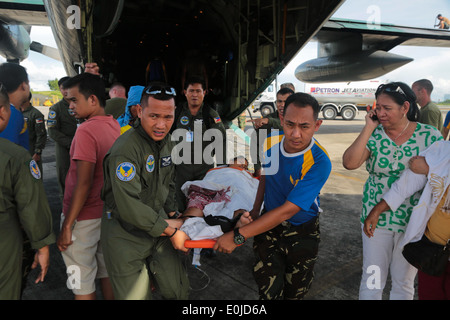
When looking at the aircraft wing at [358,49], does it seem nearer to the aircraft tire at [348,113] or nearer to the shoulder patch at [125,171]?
the shoulder patch at [125,171]

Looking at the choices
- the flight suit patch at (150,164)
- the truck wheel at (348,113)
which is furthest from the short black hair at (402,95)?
the truck wheel at (348,113)

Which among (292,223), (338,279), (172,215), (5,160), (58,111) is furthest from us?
(58,111)

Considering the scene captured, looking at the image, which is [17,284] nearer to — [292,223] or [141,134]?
[141,134]

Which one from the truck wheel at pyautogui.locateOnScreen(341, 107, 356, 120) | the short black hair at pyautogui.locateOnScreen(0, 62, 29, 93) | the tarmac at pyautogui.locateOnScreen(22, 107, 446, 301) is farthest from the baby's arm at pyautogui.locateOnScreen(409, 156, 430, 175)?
the truck wheel at pyautogui.locateOnScreen(341, 107, 356, 120)

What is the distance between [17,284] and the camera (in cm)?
173

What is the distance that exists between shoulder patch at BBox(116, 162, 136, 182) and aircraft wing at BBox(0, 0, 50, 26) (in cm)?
969

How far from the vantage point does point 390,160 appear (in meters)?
2.26

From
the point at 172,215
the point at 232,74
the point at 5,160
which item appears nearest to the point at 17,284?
the point at 5,160

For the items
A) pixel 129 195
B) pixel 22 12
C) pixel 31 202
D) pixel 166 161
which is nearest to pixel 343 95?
pixel 22 12

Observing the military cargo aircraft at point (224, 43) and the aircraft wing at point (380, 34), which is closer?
the military cargo aircraft at point (224, 43)

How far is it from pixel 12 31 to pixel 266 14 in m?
10.1

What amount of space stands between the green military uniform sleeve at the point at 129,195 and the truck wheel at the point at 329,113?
24031mm

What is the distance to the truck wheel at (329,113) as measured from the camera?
23.5 m

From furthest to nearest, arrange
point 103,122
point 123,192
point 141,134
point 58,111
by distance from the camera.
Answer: point 58,111, point 103,122, point 141,134, point 123,192
